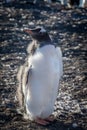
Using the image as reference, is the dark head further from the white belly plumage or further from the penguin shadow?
the penguin shadow

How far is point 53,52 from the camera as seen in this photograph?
3754mm

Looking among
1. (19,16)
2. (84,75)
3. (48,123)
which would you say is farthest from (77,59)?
(19,16)

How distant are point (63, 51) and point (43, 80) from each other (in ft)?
7.64

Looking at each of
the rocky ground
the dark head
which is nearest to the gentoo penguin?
the dark head

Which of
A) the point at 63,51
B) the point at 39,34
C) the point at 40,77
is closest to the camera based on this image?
the point at 40,77

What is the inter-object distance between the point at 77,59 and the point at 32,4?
3.54 metres

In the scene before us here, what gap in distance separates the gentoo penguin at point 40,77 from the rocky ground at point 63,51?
0.17 metres

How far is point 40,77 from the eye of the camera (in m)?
3.78

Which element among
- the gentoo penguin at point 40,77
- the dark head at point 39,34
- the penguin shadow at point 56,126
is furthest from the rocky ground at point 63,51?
the dark head at point 39,34

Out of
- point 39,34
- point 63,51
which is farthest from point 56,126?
point 63,51

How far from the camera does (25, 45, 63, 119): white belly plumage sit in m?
3.73

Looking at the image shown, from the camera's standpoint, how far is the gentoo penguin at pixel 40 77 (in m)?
3.74

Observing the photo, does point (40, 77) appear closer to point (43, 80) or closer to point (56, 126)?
point (43, 80)

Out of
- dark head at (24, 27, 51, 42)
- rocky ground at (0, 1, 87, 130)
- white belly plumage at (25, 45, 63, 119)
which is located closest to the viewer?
white belly plumage at (25, 45, 63, 119)
